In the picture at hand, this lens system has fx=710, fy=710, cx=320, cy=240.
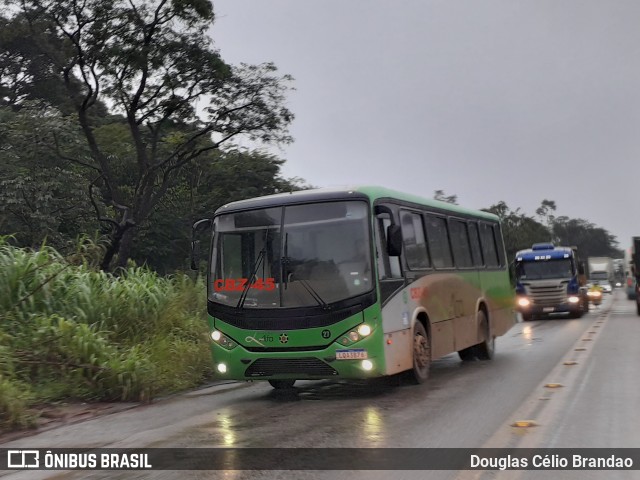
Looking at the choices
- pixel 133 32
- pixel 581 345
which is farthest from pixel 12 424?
pixel 133 32

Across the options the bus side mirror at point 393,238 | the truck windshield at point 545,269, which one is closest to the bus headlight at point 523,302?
the truck windshield at point 545,269

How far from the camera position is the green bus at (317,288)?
348 inches

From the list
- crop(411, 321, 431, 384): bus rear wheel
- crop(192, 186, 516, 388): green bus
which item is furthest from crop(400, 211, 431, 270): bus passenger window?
crop(411, 321, 431, 384): bus rear wheel

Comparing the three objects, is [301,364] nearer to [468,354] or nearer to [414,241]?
[414,241]

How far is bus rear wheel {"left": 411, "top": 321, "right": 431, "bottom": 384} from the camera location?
33.0 ft

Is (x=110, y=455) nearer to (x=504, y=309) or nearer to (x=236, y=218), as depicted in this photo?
(x=236, y=218)

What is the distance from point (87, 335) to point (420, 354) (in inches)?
187

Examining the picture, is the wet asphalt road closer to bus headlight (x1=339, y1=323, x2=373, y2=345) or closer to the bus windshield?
bus headlight (x1=339, y1=323, x2=373, y2=345)

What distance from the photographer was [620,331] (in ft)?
63.8

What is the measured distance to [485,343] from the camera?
13.5m

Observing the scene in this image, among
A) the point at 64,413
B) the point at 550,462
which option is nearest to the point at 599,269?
the point at 64,413

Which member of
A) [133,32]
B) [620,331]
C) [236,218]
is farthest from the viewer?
[133,32]

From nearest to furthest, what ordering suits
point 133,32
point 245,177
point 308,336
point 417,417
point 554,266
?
point 417,417 → point 308,336 → point 133,32 → point 554,266 → point 245,177

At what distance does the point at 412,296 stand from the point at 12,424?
209 inches
